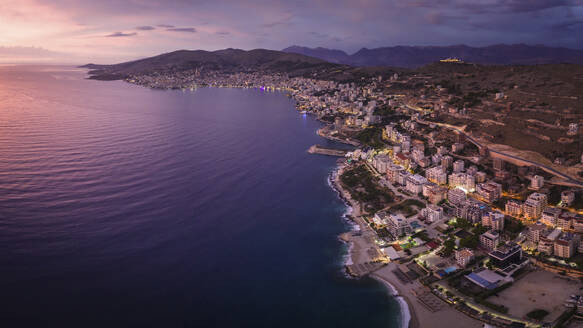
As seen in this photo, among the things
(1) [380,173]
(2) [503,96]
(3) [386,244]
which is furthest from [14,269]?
(2) [503,96]

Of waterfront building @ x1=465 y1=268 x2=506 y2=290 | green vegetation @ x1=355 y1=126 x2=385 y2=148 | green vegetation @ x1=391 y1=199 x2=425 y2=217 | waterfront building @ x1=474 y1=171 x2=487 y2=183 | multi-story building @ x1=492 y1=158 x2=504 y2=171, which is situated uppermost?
green vegetation @ x1=355 y1=126 x2=385 y2=148

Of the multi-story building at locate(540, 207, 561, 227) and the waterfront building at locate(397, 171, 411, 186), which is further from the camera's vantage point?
the waterfront building at locate(397, 171, 411, 186)

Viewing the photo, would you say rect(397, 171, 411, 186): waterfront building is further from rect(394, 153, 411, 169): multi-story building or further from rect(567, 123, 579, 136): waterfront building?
rect(567, 123, 579, 136): waterfront building

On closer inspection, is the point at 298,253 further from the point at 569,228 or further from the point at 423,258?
the point at 569,228

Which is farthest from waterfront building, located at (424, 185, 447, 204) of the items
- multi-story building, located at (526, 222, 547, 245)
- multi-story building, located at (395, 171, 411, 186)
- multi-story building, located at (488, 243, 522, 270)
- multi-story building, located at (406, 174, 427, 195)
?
multi-story building, located at (488, 243, 522, 270)

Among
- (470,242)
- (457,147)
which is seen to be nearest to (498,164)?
(457,147)

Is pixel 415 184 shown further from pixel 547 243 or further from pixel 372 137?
pixel 372 137

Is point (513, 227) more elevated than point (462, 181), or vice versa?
point (462, 181)

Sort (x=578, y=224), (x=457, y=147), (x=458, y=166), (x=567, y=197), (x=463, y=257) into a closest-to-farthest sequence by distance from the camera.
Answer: (x=463, y=257) < (x=578, y=224) < (x=567, y=197) < (x=458, y=166) < (x=457, y=147)
